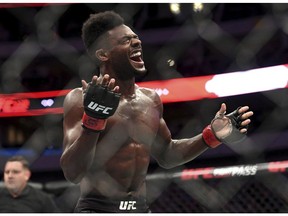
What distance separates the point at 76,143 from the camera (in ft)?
4.15

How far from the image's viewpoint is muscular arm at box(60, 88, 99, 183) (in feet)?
4.10

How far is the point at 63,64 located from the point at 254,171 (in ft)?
5.52

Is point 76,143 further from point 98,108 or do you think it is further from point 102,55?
point 102,55

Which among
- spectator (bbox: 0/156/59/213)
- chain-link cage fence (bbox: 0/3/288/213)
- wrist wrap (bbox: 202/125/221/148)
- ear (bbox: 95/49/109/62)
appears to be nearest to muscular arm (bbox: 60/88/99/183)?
ear (bbox: 95/49/109/62)

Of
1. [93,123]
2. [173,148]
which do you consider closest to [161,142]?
[173,148]

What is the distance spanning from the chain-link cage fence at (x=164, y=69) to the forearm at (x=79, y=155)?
217 centimetres

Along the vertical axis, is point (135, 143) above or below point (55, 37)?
above

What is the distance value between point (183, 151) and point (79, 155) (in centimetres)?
37

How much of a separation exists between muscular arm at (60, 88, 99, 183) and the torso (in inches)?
2.9

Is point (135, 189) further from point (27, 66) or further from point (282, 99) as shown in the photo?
point (27, 66)

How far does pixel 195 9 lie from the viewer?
14.1 ft

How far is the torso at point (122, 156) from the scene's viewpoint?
1416 millimetres

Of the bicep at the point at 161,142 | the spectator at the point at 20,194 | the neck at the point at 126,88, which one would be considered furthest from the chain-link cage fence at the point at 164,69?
the neck at the point at 126,88

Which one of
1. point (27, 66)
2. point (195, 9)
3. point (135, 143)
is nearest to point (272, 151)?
point (195, 9)
